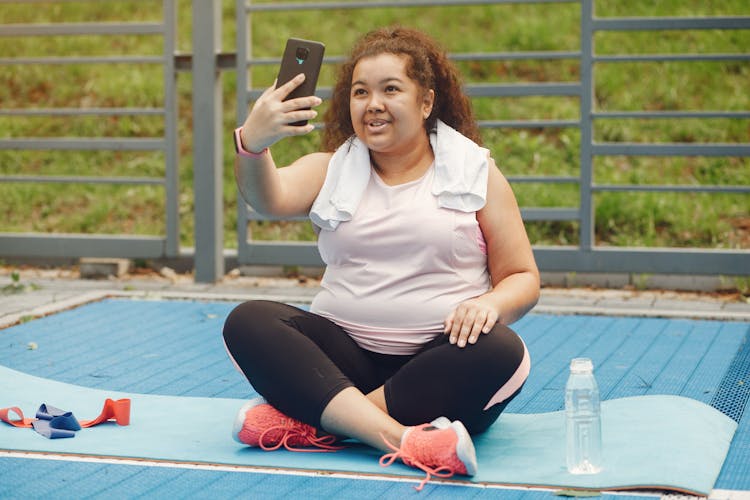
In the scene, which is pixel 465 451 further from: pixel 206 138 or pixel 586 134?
pixel 206 138

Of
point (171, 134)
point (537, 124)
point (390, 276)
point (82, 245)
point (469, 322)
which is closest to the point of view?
point (469, 322)

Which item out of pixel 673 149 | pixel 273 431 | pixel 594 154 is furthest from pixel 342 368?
pixel 673 149

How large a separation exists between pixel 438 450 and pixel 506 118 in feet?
20.4

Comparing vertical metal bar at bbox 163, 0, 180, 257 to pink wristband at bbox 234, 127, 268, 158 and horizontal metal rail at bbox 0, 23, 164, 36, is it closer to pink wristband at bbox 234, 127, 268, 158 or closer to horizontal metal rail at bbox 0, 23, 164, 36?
horizontal metal rail at bbox 0, 23, 164, 36

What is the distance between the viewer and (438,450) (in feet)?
11.8

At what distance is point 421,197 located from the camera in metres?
4.02

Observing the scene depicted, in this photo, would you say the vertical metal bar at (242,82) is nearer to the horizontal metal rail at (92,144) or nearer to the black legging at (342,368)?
the horizontal metal rail at (92,144)

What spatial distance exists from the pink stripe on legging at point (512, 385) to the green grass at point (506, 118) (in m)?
4.66

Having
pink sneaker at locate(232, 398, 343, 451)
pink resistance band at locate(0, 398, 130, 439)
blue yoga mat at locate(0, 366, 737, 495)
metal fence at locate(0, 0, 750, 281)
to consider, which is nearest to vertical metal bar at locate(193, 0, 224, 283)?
metal fence at locate(0, 0, 750, 281)

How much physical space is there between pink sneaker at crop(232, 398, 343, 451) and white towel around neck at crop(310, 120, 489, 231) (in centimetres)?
63

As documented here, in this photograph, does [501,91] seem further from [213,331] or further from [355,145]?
[355,145]

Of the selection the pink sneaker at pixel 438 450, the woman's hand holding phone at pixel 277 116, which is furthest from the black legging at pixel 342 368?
the woman's hand holding phone at pixel 277 116

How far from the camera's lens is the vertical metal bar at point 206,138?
304 inches

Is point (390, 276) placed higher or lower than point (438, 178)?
lower
